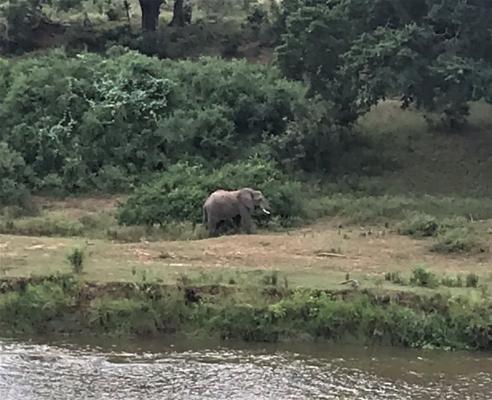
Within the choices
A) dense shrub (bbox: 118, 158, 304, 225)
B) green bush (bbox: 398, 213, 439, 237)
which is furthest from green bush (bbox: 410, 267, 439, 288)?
dense shrub (bbox: 118, 158, 304, 225)

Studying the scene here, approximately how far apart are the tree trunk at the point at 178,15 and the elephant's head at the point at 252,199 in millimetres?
21585

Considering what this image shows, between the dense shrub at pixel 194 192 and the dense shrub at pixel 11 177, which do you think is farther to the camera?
the dense shrub at pixel 11 177

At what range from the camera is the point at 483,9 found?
22.7 metres

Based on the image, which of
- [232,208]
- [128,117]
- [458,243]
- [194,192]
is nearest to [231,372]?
[458,243]

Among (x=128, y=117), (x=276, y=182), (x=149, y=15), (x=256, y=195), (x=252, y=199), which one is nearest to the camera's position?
(x=252, y=199)

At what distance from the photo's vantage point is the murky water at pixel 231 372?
11328 millimetres

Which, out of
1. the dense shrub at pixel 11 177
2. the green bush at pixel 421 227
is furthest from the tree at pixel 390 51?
the dense shrub at pixel 11 177

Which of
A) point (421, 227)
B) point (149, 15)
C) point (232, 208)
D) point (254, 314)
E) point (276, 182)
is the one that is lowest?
point (254, 314)

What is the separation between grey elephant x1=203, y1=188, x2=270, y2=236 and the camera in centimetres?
1923

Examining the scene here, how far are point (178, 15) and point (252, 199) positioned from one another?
22.2 metres

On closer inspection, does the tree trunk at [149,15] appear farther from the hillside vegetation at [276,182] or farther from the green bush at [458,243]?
the green bush at [458,243]

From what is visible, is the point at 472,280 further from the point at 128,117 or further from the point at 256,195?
the point at 128,117

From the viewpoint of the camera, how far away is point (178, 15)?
133ft

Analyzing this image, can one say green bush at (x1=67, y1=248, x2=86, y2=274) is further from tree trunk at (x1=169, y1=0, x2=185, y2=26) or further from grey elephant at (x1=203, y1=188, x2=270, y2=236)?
tree trunk at (x1=169, y1=0, x2=185, y2=26)
